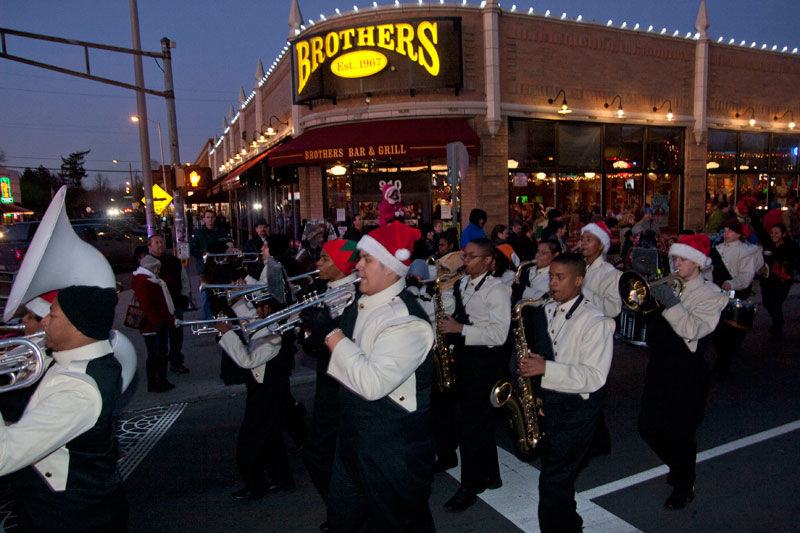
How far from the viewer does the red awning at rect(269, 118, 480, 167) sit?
46.5 feet

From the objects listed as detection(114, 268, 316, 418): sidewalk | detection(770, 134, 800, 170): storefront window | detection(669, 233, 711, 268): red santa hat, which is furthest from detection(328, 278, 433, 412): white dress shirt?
detection(770, 134, 800, 170): storefront window

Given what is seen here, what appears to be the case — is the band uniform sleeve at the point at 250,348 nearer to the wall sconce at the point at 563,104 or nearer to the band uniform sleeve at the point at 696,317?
the band uniform sleeve at the point at 696,317

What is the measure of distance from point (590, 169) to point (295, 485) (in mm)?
15248

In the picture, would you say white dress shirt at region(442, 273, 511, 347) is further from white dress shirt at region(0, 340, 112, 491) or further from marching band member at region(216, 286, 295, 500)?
white dress shirt at region(0, 340, 112, 491)

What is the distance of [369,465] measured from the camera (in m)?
2.73

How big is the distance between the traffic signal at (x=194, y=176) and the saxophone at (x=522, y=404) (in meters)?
10.2

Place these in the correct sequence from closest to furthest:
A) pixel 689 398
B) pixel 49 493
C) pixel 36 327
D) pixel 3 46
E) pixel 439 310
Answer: pixel 49 493 < pixel 36 327 < pixel 689 398 < pixel 439 310 < pixel 3 46

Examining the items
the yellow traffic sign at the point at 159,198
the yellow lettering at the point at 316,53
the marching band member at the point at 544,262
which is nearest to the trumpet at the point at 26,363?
the marching band member at the point at 544,262

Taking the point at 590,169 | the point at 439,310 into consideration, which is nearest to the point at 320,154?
the point at 590,169

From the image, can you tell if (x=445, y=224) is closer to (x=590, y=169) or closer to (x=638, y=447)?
(x=590, y=169)

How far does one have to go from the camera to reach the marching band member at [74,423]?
2172 millimetres

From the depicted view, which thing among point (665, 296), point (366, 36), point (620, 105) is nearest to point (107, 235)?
point (366, 36)

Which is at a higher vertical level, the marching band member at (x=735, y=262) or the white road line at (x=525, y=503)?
the marching band member at (x=735, y=262)

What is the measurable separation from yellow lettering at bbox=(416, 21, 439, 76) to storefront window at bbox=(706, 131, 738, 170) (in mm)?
10918
